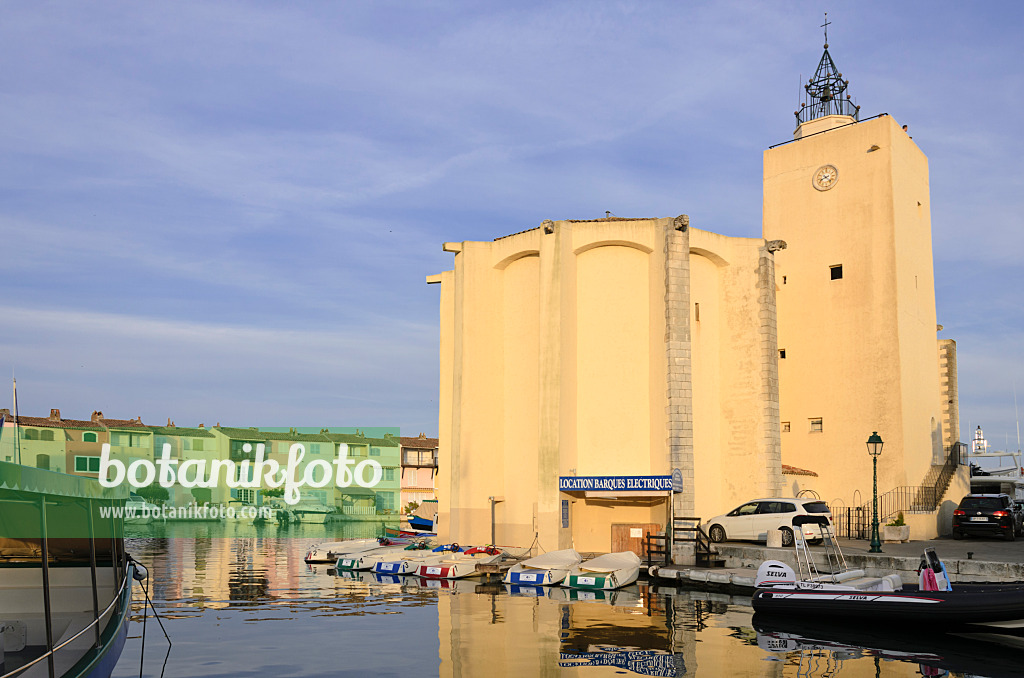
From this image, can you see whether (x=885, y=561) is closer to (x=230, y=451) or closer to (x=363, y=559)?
(x=363, y=559)

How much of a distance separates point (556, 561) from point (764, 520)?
7654 mm

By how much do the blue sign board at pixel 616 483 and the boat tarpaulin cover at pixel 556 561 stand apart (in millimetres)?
3382

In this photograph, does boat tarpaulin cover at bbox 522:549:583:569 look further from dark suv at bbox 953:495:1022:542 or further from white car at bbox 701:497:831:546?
dark suv at bbox 953:495:1022:542

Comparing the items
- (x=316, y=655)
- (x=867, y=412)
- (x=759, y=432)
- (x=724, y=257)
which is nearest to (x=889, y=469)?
(x=867, y=412)

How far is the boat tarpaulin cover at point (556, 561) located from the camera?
97.7 ft

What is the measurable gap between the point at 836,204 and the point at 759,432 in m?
12.1

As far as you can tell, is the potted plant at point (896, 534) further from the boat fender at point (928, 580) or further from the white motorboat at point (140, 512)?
the white motorboat at point (140, 512)

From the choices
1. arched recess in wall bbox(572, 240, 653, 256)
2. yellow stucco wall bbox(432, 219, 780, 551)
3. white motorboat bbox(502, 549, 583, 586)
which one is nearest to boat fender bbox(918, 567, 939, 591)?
white motorboat bbox(502, 549, 583, 586)

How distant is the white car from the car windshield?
6163mm

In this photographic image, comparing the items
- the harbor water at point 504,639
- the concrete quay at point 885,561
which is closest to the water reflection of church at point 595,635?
the harbor water at point 504,639

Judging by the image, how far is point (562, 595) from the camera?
88.3ft

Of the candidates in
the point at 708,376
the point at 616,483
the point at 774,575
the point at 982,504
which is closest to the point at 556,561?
the point at 616,483

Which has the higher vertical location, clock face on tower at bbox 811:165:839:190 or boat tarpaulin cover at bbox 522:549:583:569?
clock face on tower at bbox 811:165:839:190

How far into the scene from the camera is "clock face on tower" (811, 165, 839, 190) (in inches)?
1608
